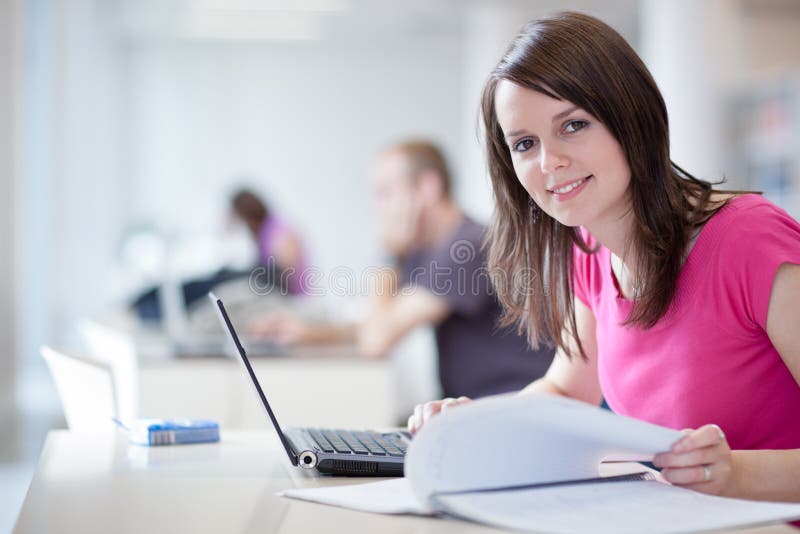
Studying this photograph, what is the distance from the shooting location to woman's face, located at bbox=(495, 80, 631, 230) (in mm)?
1242

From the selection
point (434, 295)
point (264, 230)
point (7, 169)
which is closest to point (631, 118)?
point (434, 295)

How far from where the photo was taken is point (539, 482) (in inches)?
39.8

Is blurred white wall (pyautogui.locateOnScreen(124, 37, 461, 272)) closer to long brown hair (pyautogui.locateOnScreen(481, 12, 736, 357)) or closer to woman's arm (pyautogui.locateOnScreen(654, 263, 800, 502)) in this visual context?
long brown hair (pyautogui.locateOnScreen(481, 12, 736, 357))

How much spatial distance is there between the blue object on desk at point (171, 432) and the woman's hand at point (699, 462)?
68 cm

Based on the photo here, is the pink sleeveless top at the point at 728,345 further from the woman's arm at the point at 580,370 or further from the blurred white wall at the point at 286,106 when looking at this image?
the blurred white wall at the point at 286,106

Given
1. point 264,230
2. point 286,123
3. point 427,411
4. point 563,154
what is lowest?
point 264,230

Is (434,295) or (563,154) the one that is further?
(434,295)

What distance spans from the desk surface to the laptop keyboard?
0.17 feet

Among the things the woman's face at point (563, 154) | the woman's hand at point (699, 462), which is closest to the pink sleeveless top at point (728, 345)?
the woman's face at point (563, 154)

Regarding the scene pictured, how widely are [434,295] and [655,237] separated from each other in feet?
4.83

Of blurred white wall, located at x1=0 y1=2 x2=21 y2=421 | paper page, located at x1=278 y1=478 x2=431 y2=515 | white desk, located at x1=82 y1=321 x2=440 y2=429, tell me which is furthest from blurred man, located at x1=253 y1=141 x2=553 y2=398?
blurred white wall, located at x1=0 y1=2 x2=21 y2=421

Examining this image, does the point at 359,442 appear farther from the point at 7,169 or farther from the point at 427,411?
the point at 7,169

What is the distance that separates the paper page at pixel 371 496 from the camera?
0.93 m

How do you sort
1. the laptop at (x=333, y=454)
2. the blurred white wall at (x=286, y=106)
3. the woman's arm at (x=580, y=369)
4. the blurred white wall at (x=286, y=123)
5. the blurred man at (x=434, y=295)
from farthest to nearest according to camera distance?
the blurred white wall at (x=286, y=123), the blurred white wall at (x=286, y=106), the blurred man at (x=434, y=295), the woman's arm at (x=580, y=369), the laptop at (x=333, y=454)
